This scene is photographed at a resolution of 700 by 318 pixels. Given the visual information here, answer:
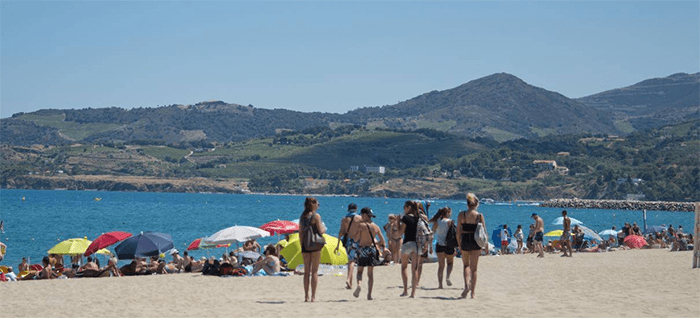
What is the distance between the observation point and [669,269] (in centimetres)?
1961

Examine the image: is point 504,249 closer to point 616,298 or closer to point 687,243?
point 687,243

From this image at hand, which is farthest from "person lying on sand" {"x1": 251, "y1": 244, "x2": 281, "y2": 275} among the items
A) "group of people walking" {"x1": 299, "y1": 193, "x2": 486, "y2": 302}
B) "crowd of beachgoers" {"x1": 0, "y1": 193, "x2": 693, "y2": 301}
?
"group of people walking" {"x1": 299, "y1": 193, "x2": 486, "y2": 302}

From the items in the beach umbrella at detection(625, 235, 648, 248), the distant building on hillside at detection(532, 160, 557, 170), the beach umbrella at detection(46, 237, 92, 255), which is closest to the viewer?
the beach umbrella at detection(46, 237, 92, 255)

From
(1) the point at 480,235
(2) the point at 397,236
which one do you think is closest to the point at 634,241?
(2) the point at 397,236

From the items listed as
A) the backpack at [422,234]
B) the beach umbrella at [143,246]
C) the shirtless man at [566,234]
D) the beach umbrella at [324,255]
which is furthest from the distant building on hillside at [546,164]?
the backpack at [422,234]

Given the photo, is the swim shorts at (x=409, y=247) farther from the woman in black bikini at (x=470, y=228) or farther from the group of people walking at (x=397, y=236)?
the woman in black bikini at (x=470, y=228)

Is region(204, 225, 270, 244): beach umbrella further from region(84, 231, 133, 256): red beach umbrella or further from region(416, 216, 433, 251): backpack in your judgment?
region(416, 216, 433, 251): backpack

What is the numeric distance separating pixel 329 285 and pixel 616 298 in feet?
17.3

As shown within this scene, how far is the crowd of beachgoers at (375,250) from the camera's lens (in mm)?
13430

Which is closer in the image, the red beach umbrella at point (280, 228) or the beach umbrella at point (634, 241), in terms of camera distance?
the red beach umbrella at point (280, 228)

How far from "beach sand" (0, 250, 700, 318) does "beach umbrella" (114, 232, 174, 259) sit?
101 inches

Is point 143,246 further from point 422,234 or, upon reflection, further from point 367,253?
point 422,234

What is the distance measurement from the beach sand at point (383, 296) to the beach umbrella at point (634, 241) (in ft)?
37.2

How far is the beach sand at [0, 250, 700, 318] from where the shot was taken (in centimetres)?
1277
